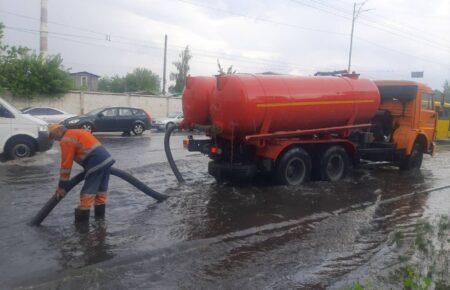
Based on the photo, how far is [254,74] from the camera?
9.78 metres

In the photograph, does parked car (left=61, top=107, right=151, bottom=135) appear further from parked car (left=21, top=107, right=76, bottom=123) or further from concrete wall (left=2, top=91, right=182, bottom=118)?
concrete wall (left=2, top=91, right=182, bottom=118)

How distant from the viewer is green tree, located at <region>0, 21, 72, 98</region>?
28.5m

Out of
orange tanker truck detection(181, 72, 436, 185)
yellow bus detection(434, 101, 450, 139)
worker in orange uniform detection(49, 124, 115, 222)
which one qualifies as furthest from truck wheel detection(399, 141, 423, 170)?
yellow bus detection(434, 101, 450, 139)

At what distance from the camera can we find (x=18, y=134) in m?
12.7

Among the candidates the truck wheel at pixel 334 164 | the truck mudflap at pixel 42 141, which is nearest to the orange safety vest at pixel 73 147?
the truck wheel at pixel 334 164

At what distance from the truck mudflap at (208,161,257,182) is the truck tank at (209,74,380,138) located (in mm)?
694

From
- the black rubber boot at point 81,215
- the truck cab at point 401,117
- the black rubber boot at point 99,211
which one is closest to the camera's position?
the black rubber boot at point 81,215

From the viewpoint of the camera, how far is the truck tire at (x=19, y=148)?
1262cm

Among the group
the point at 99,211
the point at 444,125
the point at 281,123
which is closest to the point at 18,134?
the point at 99,211

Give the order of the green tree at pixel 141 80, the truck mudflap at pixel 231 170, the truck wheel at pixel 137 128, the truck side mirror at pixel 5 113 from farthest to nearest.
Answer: the green tree at pixel 141 80 → the truck wheel at pixel 137 128 → the truck side mirror at pixel 5 113 → the truck mudflap at pixel 231 170

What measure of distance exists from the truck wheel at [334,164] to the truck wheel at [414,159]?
9.16 feet

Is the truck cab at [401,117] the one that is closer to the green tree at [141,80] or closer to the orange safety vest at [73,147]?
the orange safety vest at [73,147]

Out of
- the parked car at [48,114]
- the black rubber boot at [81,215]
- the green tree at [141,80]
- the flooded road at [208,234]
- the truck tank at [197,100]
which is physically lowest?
the flooded road at [208,234]

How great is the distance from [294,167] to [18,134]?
746cm
